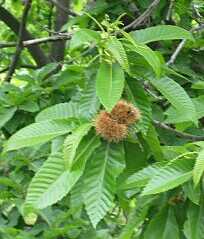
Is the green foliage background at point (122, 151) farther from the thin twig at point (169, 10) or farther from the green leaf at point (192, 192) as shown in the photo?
the thin twig at point (169, 10)

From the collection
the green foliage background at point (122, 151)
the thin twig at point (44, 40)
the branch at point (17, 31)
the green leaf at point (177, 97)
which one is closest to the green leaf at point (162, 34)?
the green foliage background at point (122, 151)

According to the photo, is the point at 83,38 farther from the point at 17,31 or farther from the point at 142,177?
the point at 17,31

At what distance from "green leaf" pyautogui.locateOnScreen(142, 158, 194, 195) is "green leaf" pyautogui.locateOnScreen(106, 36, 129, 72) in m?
0.26

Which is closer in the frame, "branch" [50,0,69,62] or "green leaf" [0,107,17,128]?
"green leaf" [0,107,17,128]

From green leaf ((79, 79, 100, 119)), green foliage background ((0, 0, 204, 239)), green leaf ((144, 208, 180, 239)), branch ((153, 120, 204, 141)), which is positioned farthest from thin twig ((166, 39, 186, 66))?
green leaf ((144, 208, 180, 239))

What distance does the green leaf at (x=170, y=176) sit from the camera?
1.45 m

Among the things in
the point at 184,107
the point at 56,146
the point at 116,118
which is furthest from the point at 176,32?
the point at 56,146

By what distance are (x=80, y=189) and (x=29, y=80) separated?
1231 millimetres

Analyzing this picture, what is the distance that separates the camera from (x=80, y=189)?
1.57 metres

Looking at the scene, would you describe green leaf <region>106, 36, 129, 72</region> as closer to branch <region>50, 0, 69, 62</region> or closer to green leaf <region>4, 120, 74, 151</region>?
green leaf <region>4, 120, 74, 151</region>

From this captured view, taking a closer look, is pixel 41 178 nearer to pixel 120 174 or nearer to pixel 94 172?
pixel 94 172

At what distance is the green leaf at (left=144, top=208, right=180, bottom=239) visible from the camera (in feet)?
5.30

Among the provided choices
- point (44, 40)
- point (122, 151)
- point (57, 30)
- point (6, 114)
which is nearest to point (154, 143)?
point (122, 151)

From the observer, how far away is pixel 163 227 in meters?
1.63
